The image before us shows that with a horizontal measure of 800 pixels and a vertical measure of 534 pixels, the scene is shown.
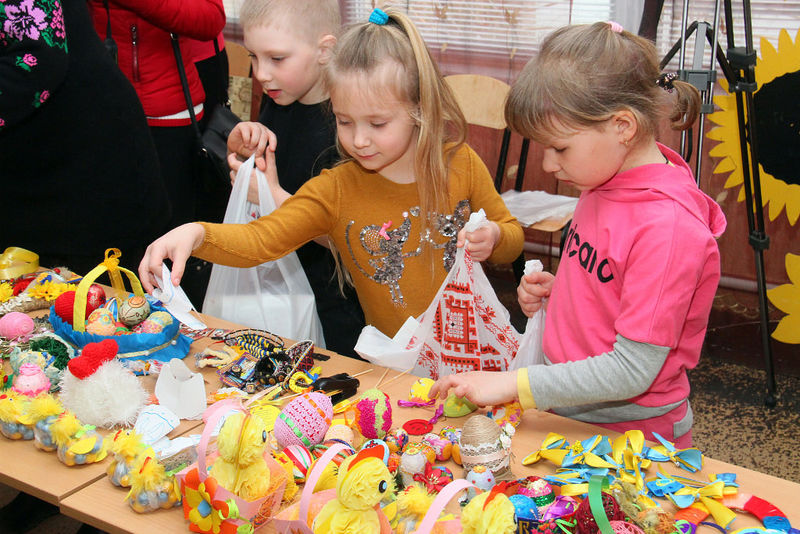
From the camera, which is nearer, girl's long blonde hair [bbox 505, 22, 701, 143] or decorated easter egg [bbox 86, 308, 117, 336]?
girl's long blonde hair [bbox 505, 22, 701, 143]

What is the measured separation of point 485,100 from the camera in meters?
3.27

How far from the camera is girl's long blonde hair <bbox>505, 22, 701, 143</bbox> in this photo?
1.15 meters

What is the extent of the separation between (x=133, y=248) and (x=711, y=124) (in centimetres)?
230

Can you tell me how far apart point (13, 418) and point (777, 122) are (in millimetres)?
2635

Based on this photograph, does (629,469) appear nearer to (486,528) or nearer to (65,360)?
(486,528)

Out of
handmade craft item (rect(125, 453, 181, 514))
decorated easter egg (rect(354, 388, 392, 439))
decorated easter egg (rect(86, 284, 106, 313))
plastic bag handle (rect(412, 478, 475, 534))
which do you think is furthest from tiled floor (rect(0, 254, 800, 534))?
plastic bag handle (rect(412, 478, 475, 534))

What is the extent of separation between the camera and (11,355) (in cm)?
137

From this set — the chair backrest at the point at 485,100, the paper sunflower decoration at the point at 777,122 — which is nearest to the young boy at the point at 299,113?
the chair backrest at the point at 485,100

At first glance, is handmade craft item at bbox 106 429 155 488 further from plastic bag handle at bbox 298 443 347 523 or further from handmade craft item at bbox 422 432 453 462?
handmade craft item at bbox 422 432 453 462

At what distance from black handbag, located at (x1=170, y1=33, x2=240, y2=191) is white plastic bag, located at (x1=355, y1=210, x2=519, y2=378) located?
0.83 meters

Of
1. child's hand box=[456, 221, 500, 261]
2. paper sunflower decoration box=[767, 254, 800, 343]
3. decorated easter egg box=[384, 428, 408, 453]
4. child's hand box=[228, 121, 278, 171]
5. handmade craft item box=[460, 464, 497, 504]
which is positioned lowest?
paper sunflower decoration box=[767, 254, 800, 343]

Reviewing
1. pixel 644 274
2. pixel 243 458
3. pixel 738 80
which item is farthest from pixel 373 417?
pixel 738 80

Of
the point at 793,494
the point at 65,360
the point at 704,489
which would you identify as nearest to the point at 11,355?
the point at 65,360

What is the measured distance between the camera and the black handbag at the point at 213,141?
2.04 meters
